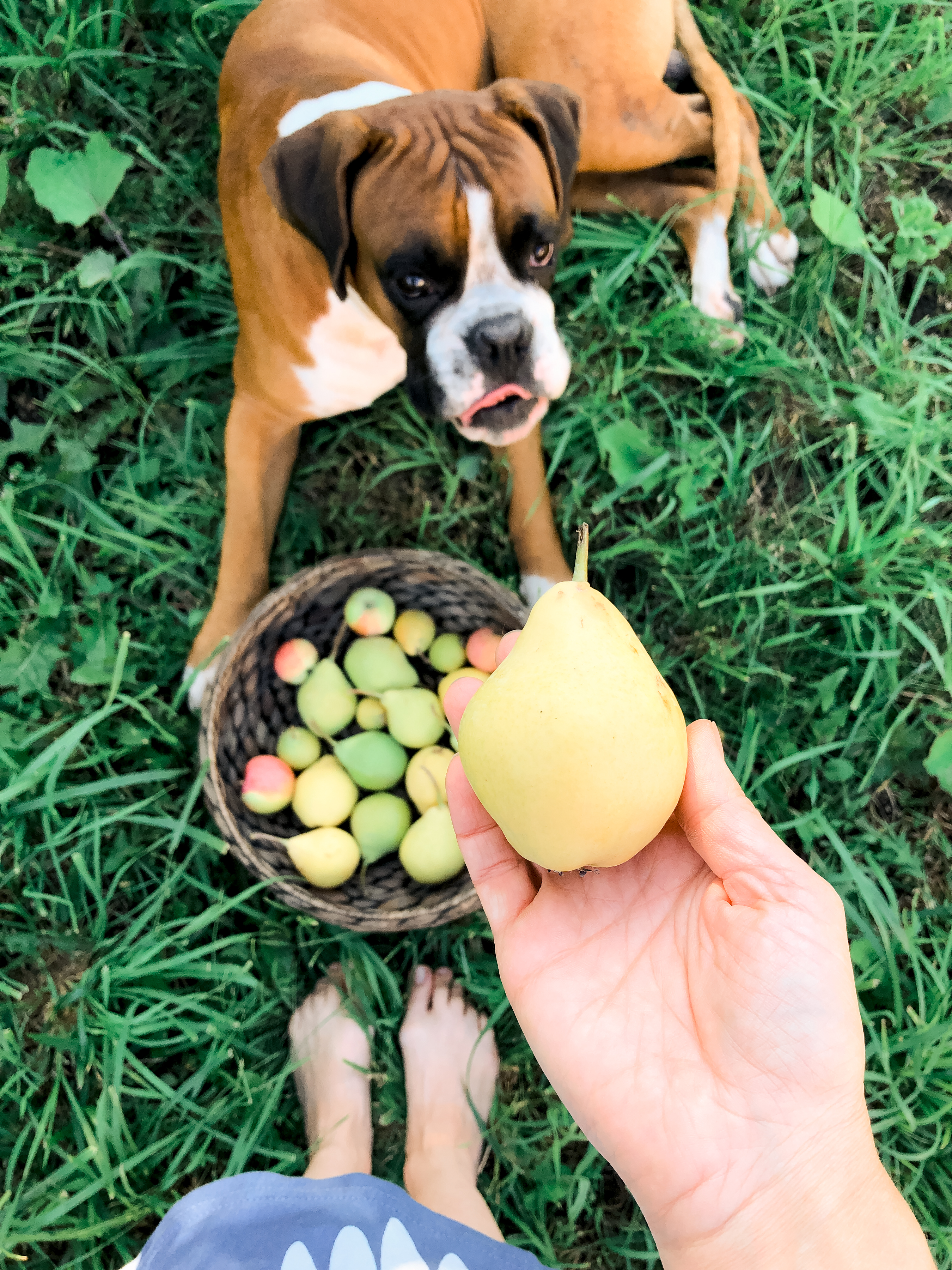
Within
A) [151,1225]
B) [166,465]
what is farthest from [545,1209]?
[166,465]

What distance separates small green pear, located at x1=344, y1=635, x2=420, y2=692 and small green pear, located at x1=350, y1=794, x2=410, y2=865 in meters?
0.26

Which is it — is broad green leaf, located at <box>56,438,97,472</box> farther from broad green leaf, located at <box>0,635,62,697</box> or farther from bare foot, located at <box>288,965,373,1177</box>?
bare foot, located at <box>288,965,373,1177</box>

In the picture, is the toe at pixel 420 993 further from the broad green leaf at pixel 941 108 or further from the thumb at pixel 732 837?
the broad green leaf at pixel 941 108

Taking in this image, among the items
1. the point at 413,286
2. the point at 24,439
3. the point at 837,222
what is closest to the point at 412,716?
the point at 413,286

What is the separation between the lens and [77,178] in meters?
2.28

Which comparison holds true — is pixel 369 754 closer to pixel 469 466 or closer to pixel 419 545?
pixel 419 545

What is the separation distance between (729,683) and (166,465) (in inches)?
61.6

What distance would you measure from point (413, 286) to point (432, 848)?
3.86ft

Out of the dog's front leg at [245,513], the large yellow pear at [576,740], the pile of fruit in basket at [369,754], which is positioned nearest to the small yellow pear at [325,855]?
the pile of fruit in basket at [369,754]

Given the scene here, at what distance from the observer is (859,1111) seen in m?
1.36

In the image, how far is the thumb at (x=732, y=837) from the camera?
1.37 metres

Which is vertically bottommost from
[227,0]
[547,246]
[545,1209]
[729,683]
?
[545,1209]

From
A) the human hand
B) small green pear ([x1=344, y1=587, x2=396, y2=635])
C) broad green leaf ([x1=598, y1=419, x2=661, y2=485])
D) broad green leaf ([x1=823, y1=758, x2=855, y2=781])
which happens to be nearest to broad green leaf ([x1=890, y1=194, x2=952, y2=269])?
broad green leaf ([x1=598, y1=419, x2=661, y2=485])

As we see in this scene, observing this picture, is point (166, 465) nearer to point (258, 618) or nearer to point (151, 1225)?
point (258, 618)
